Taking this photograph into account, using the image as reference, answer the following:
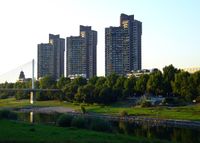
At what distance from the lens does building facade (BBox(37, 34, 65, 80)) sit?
555ft

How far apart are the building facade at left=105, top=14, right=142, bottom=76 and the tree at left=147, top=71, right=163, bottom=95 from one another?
170 ft

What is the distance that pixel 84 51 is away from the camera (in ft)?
497

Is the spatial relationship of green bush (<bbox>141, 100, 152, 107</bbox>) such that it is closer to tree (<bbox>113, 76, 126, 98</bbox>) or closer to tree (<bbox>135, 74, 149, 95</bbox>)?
tree (<bbox>113, 76, 126, 98</bbox>)

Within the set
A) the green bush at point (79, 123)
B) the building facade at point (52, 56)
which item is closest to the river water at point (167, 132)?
the green bush at point (79, 123)

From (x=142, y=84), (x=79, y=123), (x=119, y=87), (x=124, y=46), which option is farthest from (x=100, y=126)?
(x=124, y=46)

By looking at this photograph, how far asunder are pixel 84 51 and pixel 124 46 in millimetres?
19158

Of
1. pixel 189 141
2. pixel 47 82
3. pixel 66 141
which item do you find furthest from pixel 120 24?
pixel 66 141

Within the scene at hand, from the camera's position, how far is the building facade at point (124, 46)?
136m

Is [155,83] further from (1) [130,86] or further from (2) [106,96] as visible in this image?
(2) [106,96]

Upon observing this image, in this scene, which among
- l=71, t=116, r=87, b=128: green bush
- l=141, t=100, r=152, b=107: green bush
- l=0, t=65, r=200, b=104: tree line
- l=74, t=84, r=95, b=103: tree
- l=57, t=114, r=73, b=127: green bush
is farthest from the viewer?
Result: l=74, t=84, r=95, b=103: tree

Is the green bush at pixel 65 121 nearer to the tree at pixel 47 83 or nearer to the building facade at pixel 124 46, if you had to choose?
the tree at pixel 47 83

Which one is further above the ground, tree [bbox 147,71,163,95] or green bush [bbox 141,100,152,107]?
tree [bbox 147,71,163,95]

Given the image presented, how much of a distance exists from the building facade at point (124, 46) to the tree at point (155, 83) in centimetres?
5171

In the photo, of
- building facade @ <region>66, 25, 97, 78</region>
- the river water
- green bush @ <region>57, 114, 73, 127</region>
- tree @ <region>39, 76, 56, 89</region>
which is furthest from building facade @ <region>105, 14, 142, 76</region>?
green bush @ <region>57, 114, 73, 127</region>
